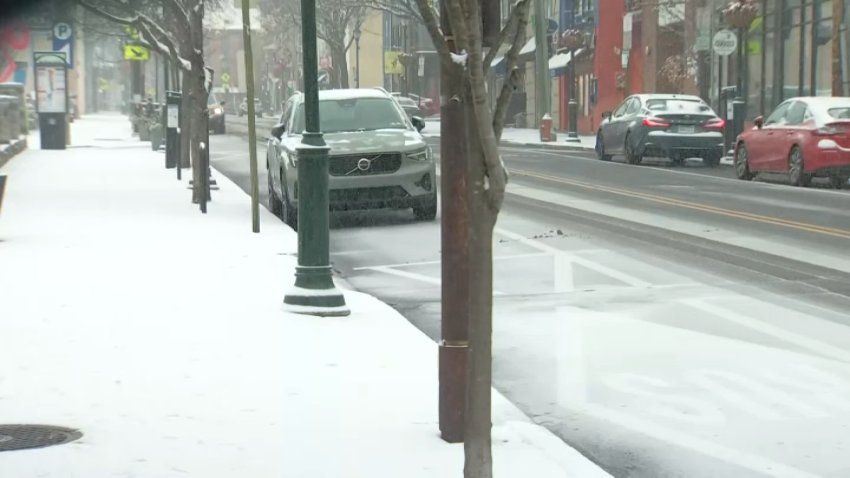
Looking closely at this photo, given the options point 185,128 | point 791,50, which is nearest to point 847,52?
point 791,50

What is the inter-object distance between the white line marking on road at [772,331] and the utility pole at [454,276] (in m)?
3.09

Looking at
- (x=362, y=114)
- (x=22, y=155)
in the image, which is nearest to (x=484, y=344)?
(x=362, y=114)

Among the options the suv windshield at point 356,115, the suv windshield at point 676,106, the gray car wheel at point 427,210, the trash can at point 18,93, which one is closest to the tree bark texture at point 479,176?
the gray car wheel at point 427,210

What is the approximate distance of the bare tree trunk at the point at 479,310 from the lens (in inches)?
167

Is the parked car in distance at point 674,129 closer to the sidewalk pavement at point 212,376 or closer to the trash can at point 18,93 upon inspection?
the sidewalk pavement at point 212,376

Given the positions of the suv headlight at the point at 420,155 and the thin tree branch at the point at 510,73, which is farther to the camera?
the suv headlight at the point at 420,155

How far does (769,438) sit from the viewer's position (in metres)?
6.29

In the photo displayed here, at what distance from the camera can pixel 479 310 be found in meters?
4.35

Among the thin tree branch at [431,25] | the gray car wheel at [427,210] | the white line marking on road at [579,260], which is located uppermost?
the thin tree branch at [431,25]

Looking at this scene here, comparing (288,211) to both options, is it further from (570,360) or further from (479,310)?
(479,310)

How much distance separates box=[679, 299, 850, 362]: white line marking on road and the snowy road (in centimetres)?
1

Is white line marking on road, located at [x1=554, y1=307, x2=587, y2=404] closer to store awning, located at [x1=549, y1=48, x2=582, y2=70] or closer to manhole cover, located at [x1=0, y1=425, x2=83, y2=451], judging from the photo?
manhole cover, located at [x1=0, y1=425, x2=83, y2=451]

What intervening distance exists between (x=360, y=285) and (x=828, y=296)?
3734 millimetres

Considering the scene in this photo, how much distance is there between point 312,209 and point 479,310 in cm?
530
